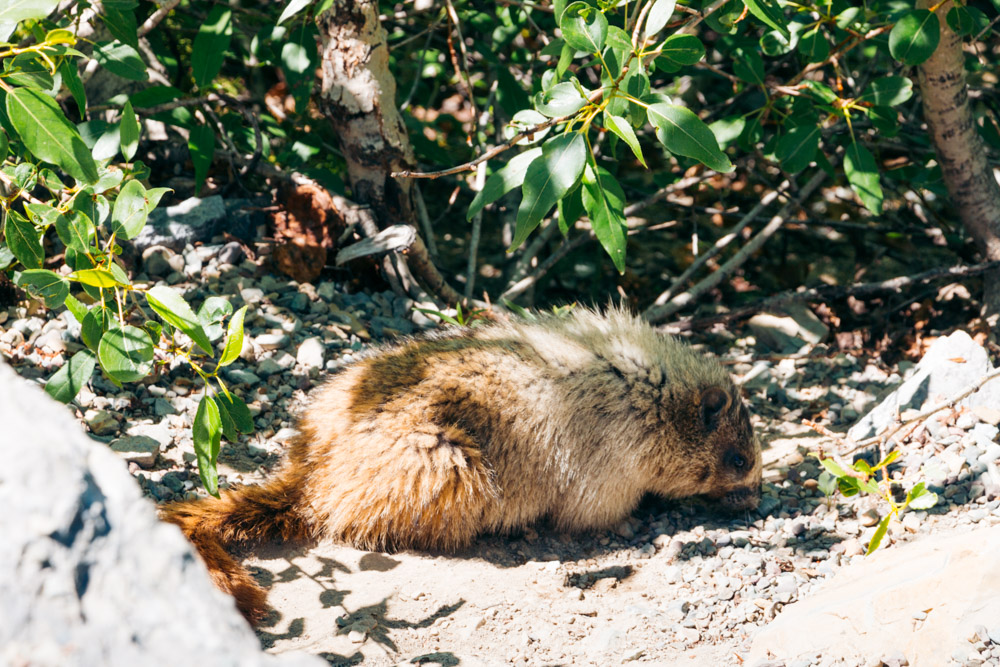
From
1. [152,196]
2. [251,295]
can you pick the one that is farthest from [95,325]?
[251,295]

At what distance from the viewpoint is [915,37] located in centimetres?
364

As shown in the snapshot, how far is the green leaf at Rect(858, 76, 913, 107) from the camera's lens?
4.05 metres

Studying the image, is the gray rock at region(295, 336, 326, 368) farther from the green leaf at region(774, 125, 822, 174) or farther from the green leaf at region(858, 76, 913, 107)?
the green leaf at region(858, 76, 913, 107)

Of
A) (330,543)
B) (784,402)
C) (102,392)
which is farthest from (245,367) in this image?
(784,402)

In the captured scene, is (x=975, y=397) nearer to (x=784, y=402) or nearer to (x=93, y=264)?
(x=784, y=402)

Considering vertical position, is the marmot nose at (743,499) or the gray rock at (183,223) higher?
the gray rock at (183,223)

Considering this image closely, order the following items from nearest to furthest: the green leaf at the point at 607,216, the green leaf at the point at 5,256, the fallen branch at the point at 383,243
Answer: the green leaf at the point at 5,256, the green leaf at the point at 607,216, the fallen branch at the point at 383,243

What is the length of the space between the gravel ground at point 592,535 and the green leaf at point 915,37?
1631 mm

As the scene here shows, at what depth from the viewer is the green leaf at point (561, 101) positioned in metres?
2.73

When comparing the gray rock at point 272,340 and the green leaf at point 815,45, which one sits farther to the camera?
the gray rock at point 272,340

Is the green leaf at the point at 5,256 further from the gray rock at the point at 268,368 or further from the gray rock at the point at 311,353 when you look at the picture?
the gray rock at the point at 311,353

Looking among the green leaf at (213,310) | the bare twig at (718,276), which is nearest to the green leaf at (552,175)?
the green leaf at (213,310)

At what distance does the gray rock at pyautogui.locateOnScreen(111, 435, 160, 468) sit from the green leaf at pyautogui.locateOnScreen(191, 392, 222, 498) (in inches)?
41.7

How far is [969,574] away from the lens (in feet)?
7.57
